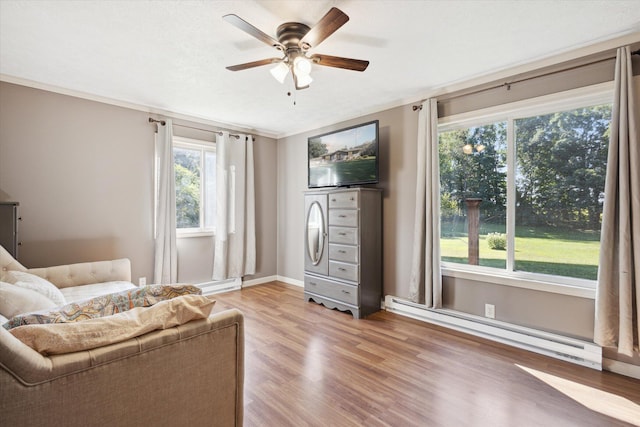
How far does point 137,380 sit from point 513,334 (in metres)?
2.95

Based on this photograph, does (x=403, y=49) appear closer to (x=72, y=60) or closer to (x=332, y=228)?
(x=332, y=228)

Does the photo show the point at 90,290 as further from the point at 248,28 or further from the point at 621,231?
the point at 621,231

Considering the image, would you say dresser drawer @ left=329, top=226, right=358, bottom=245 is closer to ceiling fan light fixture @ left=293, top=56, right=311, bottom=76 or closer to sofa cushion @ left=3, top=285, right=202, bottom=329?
ceiling fan light fixture @ left=293, top=56, right=311, bottom=76

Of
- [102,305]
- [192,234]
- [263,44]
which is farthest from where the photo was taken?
[192,234]

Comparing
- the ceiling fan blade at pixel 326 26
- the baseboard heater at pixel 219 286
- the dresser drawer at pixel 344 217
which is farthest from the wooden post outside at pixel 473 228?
the baseboard heater at pixel 219 286

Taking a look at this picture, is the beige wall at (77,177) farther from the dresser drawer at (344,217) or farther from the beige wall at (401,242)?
the dresser drawer at (344,217)

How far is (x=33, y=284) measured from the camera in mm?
2119

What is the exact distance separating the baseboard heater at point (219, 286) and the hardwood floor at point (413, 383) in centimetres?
154

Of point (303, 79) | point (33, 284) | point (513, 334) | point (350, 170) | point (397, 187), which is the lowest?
point (513, 334)

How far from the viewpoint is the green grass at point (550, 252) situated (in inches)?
98.7

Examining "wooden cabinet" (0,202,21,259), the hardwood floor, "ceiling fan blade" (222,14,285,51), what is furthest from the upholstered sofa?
"wooden cabinet" (0,202,21,259)

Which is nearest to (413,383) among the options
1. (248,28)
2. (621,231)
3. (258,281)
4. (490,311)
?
(490,311)

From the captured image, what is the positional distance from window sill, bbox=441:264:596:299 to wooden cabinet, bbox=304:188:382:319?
85cm

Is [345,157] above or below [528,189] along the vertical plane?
above
